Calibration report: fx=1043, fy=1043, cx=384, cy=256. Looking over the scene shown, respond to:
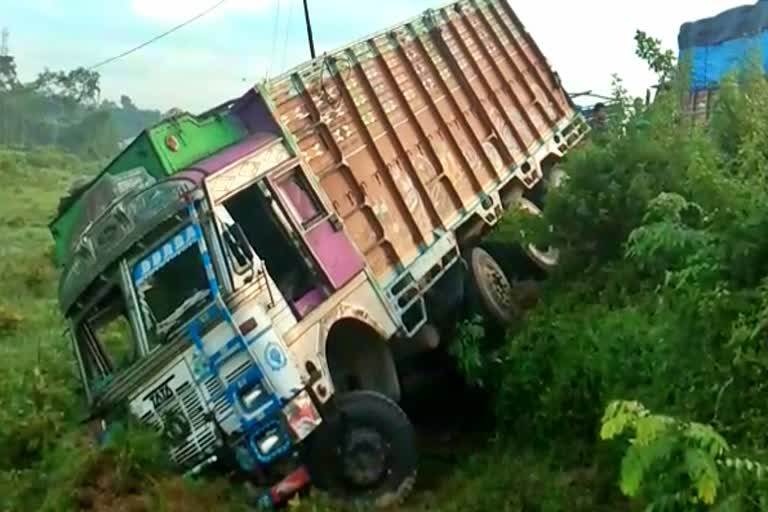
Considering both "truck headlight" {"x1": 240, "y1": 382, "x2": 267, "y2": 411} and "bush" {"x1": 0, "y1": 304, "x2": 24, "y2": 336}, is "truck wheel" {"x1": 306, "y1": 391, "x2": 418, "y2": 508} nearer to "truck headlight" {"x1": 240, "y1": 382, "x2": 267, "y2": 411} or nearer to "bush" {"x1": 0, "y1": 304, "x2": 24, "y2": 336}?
"truck headlight" {"x1": 240, "y1": 382, "x2": 267, "y2": 411}

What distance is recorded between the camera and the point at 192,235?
6375 millimetres

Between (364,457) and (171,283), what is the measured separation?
163 cm

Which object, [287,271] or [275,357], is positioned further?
[287,271]

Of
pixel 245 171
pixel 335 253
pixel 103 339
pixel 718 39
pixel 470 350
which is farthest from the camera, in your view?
pixel 718 39

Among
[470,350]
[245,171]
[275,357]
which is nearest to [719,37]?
[470,350]

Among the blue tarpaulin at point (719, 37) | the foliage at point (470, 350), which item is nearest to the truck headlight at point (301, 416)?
the foliage at point (470, 350)

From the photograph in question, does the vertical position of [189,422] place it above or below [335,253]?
below

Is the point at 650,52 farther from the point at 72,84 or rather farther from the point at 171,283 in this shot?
the point at 72,84

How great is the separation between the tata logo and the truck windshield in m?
0.50

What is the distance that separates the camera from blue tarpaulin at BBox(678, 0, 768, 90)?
11945 millimetres

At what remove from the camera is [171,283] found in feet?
21.5

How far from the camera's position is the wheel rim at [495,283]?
344 inches

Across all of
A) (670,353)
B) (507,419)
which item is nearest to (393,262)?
(507,419)

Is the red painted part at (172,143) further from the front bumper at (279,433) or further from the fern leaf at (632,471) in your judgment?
the fern leaf at (632,471)
